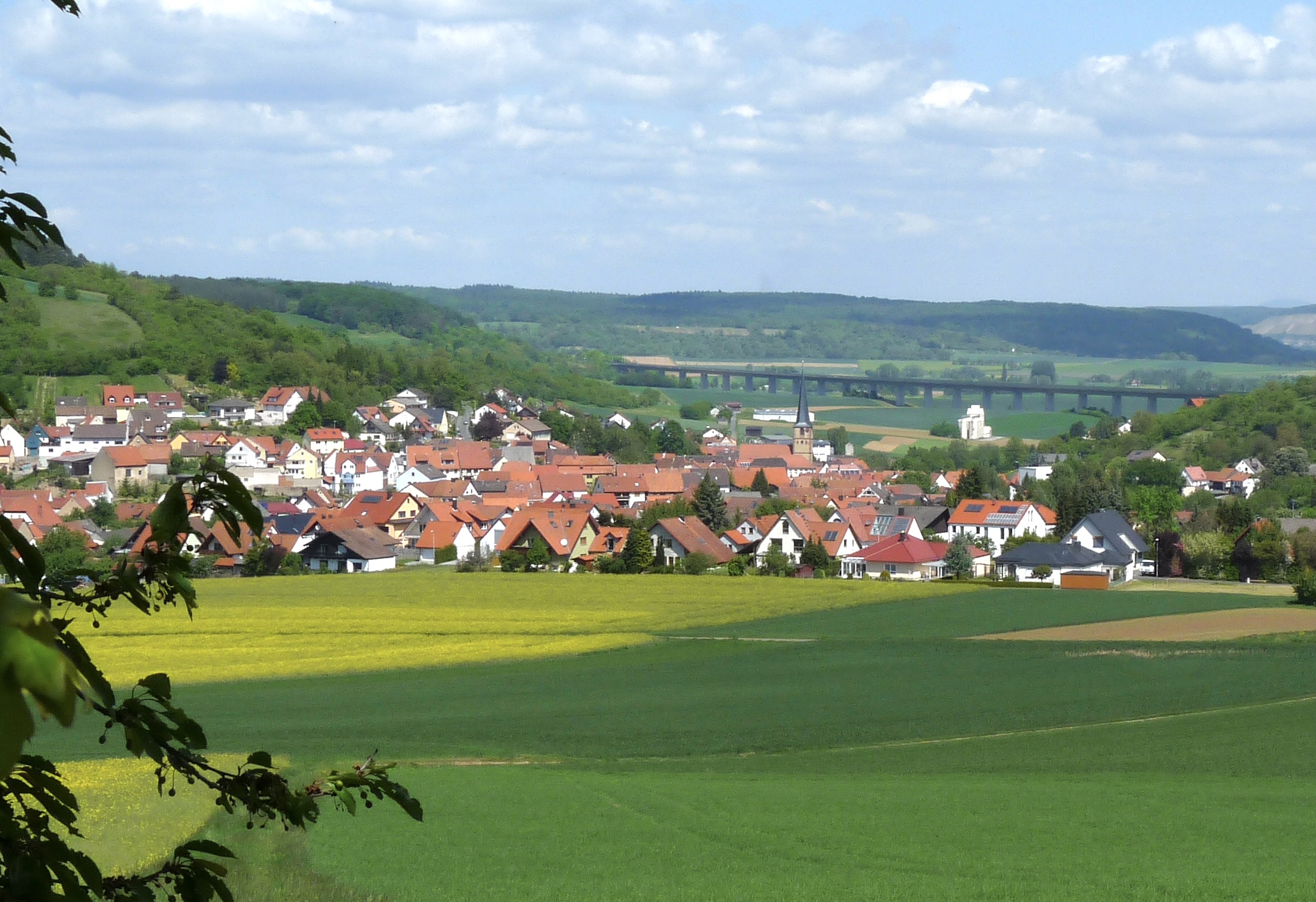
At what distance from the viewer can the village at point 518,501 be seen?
A: 60438 millimetres

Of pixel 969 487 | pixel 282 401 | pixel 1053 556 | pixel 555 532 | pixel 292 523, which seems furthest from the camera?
pixel 282 401

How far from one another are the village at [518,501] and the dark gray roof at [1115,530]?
11 cm

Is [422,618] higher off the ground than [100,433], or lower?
lower

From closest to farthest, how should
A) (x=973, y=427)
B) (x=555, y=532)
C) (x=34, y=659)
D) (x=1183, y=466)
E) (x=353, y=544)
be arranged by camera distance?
1. (x=34, y=659)
2. (x=353, y=544)
3. (x=555, y=532)
4. (x=1183, y=466)
5. (x=973, y=427)

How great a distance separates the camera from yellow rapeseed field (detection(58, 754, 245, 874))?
14.7 metres

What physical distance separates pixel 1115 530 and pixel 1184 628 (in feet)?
71.1

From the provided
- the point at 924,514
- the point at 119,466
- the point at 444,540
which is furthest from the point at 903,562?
the point at 119,466

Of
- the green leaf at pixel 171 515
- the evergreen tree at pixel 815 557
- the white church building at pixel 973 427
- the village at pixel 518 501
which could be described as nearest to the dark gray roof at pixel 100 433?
the village at pixel 518 501

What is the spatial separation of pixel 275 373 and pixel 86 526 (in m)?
56.9

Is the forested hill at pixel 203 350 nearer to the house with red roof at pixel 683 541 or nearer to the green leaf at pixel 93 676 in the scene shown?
the house with red roof at pixel 683 541

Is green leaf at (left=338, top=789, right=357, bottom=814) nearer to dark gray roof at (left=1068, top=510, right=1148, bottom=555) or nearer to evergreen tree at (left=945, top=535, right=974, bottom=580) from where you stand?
evergreen tree at (left=945, top=535, right=974, bottom=580)

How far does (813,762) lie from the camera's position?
2483 centimetres

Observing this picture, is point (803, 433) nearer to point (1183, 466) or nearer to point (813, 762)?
point (1183, 466)

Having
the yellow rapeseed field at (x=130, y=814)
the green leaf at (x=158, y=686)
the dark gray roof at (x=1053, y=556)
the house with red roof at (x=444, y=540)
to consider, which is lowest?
the house with red roof at (x=444, y=540)
